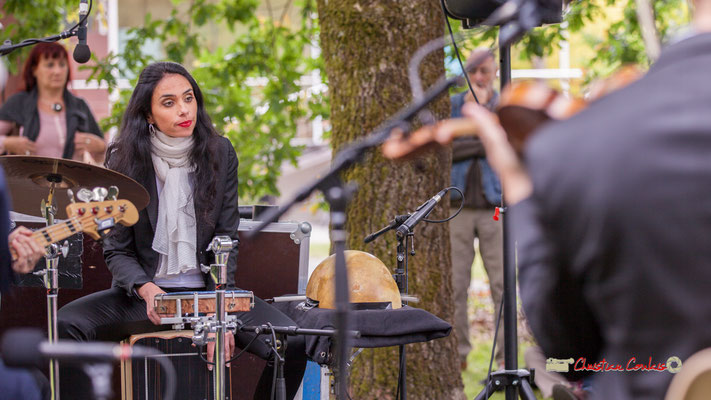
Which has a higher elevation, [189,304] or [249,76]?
[249,76]

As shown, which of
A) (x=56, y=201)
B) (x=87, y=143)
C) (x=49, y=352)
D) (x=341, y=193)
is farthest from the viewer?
(x=87, y=143)

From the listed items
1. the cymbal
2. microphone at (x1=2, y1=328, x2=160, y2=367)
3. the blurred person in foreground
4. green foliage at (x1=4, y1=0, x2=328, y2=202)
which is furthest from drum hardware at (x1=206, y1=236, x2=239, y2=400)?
green foliage at (x1=4, y1=0, x2=328, y2=202)

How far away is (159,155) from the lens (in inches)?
165

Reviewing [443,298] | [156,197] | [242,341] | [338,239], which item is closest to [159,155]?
[156,197]

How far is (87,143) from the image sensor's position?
18.3 ft

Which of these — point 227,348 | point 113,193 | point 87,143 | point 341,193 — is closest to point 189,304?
point 227,348

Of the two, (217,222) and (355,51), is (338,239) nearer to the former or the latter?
(217,222)

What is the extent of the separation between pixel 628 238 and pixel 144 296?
2821mm

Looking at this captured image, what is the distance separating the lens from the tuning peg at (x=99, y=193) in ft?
10.7

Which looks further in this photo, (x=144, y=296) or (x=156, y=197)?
(x=156, y=197)

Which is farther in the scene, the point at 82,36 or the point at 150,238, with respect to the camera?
the point at 150,238

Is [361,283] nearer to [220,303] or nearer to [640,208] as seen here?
[220,303]

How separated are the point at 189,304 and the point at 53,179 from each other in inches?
30.8

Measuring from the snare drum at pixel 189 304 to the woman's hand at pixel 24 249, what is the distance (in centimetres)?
74
